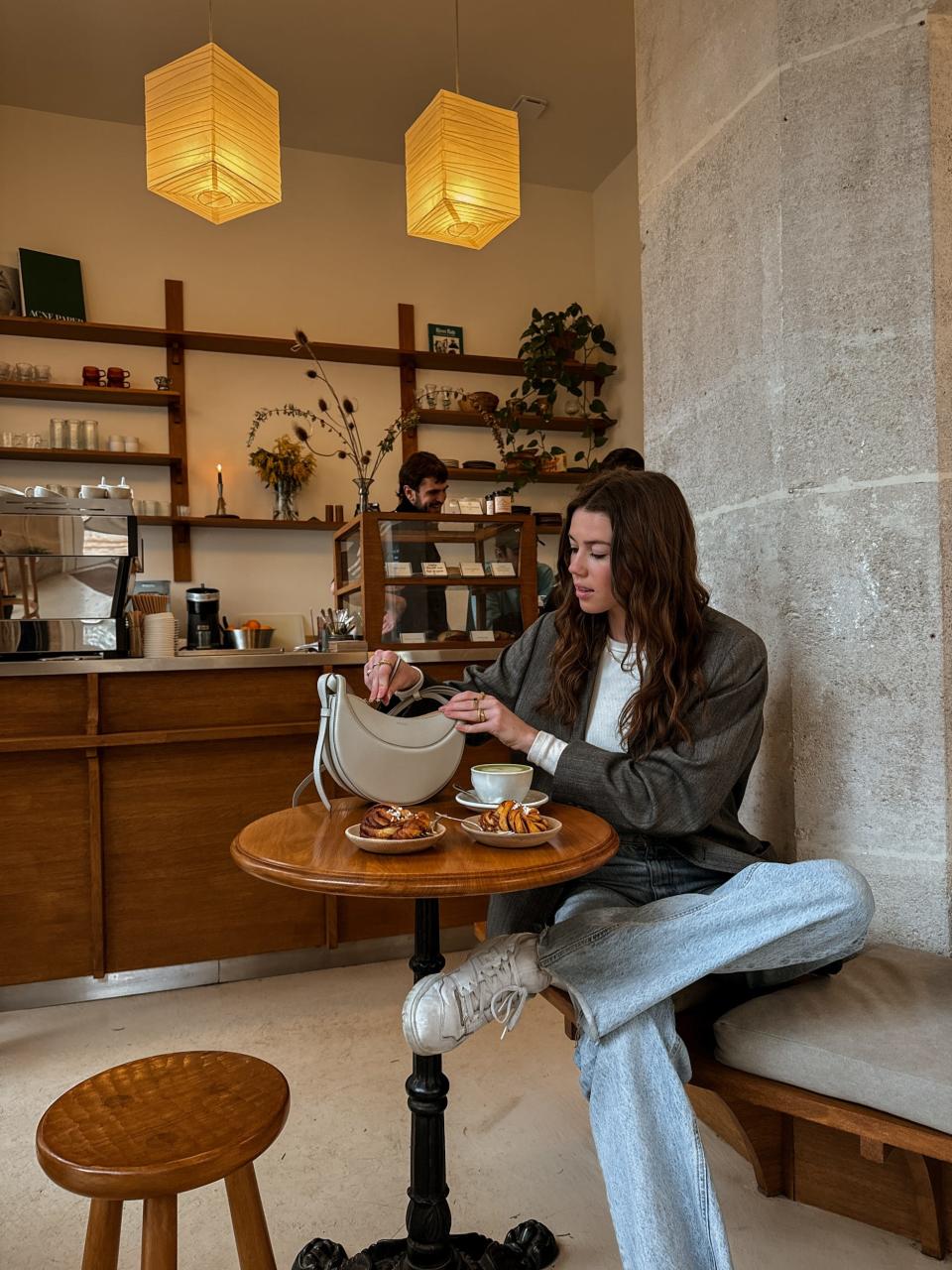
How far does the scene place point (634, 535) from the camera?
65.6 inches

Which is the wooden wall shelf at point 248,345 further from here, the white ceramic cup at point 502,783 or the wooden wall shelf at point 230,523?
the white ceramic cup at point 502,783

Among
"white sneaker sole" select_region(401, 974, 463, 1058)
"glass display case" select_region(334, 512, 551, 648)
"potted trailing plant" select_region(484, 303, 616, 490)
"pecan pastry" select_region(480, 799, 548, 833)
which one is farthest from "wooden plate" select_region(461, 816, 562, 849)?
"potted trailing plant" select_region(484, 303, 616, 490)

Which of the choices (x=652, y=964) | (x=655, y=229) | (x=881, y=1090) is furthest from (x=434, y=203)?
(x=881, y=1090)

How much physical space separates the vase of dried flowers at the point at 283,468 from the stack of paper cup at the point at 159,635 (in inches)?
88.1

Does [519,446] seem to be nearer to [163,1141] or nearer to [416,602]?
[416,602]

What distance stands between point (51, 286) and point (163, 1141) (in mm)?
4766

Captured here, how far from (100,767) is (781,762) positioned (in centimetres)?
186

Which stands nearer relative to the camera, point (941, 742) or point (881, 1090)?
point (881, 1090)

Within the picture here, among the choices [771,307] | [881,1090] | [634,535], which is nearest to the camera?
[881,1090]

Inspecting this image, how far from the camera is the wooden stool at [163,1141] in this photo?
0.97 metres

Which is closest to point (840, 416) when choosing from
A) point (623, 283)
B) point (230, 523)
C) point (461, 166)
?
point (461, 166)

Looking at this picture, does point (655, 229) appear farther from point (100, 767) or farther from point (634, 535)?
point (100, 767)

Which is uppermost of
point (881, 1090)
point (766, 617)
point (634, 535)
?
point (634, 535)

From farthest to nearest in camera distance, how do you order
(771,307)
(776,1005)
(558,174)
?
1. (558,174)
2. (771,307)
3. (776,1005)
